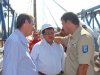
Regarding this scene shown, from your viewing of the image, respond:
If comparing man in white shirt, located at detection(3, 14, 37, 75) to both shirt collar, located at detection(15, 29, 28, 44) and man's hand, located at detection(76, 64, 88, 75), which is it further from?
man's hand, located at detection(76, 64, 88, 75)

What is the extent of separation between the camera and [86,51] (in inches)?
163

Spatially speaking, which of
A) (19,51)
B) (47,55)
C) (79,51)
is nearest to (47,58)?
(47,55)

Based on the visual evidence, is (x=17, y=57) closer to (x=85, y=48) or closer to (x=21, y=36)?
(x=21, y=36)

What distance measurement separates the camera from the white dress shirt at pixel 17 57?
3.88m

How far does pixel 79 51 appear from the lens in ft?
13.8

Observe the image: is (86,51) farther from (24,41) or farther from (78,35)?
(24,41)

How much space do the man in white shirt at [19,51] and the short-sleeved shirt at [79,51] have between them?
487 mm

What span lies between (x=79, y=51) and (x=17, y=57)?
0.79m

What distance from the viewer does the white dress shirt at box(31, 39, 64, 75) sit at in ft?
16.8

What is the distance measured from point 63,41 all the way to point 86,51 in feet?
4.65

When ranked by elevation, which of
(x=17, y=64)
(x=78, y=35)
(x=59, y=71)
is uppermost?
(x=78, y=35)

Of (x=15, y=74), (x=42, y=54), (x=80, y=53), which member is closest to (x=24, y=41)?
(x=15, y=74)

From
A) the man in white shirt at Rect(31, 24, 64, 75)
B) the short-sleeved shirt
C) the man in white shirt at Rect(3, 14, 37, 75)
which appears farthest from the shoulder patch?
the man in white shirt at Rect(31, 24, 64, 75)

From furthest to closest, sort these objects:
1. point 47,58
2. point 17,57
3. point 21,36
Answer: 1. point 47,58
2. point 21,36
3. point 17,57
